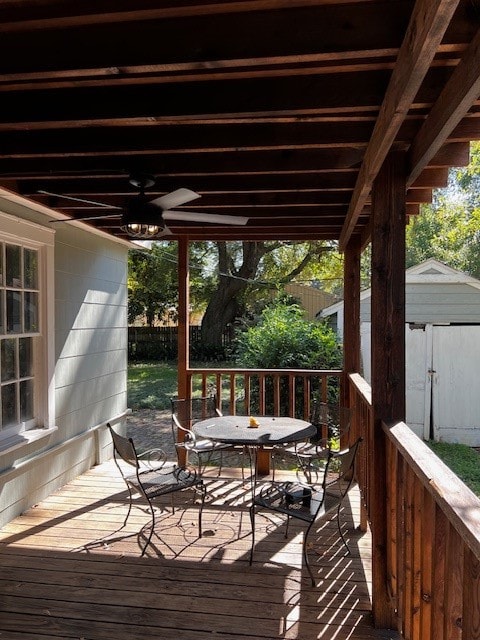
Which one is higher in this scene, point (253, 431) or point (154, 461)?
point (253, 431)

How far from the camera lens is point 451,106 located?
75.2 inches

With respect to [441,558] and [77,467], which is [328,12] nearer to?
[441,558]

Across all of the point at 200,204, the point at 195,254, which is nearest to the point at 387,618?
the point at 200,204

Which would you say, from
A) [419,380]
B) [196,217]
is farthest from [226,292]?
[196,217]

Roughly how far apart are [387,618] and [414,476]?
1.07 metres

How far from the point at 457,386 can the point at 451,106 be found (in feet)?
22.4

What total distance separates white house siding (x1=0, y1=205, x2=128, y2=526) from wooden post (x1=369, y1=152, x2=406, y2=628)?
2.80 meters

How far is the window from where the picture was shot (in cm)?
394

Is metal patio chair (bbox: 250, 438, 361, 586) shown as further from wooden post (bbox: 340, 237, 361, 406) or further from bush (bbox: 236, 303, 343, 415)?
bush (bbox: 236, 303, 343, 415)

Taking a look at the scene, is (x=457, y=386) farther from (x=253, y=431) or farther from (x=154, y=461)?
(x=253, y=431)

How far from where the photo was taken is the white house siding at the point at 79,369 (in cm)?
419

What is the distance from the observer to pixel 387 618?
2.61 metres

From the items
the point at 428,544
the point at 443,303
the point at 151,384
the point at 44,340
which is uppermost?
the point at 443,303

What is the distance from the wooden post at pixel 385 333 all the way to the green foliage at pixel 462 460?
354cm
